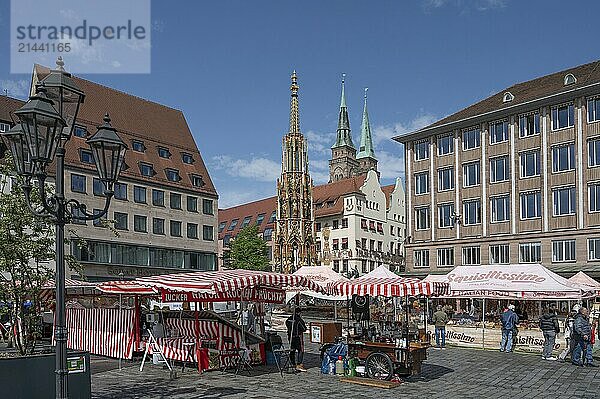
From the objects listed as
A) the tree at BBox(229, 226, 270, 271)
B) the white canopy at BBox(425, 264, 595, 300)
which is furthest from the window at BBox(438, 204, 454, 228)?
the white canopy at BBox(425, 264, 595, 300)

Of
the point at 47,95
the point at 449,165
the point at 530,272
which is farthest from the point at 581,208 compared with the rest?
the point at 47,95

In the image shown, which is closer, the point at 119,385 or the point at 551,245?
the point at 119,385

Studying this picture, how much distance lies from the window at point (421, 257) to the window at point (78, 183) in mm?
27323

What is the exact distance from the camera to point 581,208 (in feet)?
159

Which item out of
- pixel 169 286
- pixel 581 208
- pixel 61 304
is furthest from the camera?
pixel 581 208

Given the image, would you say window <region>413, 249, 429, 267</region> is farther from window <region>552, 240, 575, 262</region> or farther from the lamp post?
the lamp post

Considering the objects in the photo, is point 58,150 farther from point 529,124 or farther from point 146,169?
point 146,169

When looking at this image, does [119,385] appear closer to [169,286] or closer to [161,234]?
[169,286]

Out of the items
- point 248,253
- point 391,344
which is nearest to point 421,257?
point 248,253

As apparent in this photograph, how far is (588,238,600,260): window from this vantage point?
4753 cm

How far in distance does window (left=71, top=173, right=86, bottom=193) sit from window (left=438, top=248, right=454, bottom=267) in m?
28.4

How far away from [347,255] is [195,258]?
2538 centimetres

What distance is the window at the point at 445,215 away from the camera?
5753 cm

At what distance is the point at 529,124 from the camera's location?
5234 centimetres
